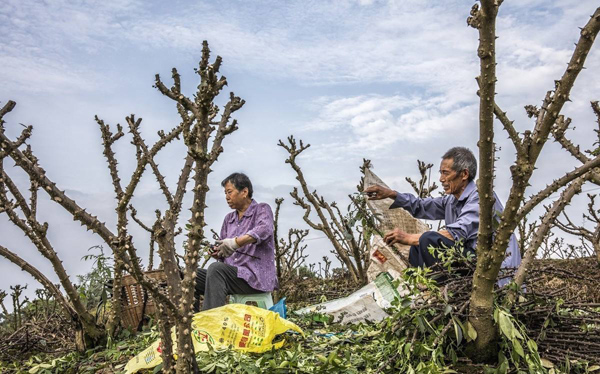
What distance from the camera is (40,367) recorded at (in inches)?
165

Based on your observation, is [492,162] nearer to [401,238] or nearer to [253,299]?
[401,238]

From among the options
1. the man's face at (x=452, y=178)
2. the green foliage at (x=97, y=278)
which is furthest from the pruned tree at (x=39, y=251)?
the man's face at (x=452, y=178)

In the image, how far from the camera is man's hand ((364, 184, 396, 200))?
496 cm

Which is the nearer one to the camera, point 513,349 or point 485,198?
point 485,198

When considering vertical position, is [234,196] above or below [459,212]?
above

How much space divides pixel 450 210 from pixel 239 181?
2.16 meters

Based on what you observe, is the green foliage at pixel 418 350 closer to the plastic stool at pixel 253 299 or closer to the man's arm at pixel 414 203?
the man's arm at pixel 414 203

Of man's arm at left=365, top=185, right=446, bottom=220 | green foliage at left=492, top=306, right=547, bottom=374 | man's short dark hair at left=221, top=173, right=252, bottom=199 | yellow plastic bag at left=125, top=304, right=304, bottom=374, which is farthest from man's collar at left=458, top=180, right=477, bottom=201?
man's short dark hair at left=221, top=173, right=252, bottom=199

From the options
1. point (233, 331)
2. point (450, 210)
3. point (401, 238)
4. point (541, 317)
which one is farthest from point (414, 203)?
point (233, 331)

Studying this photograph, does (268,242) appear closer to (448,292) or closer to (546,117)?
(448,292)

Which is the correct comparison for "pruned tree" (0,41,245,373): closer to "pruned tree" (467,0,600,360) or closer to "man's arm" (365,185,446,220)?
"pruned tree" (467,0,600,360)

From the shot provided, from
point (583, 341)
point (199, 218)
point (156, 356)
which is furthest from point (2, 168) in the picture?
point (583, 341)

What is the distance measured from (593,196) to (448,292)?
519 centimetres

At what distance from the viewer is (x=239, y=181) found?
574cm
